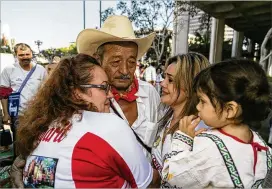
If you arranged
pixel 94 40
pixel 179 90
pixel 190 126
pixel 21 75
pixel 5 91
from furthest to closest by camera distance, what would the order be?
pixel 21 75
pixel 5 91
pixel 94 40
pixel 179 90
pixel 190 126

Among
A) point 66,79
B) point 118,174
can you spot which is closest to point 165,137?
point 118,174

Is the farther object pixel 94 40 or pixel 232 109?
pixel 94 40

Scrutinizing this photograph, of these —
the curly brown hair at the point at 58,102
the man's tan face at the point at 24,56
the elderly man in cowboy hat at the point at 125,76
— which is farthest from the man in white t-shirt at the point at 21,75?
the curly brown hair at the point at 58,102

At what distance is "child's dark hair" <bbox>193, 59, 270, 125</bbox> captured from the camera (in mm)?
1225

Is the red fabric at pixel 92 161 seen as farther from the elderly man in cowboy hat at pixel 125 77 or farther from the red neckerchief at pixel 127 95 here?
the red neckerchief at pixel 127 95

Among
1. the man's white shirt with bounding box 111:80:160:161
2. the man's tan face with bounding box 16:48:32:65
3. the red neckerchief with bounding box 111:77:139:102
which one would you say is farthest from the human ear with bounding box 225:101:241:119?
the man's tan face with bounding box 16:48:32:65

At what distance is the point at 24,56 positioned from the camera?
14.9 ft

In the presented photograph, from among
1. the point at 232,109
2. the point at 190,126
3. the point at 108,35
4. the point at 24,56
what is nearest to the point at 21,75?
the point at 24,56

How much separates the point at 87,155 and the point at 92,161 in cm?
3

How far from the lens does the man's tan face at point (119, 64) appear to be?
2.11 meters

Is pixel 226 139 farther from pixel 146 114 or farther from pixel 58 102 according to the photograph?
pixel 146 114

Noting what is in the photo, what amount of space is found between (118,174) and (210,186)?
46 centimetres

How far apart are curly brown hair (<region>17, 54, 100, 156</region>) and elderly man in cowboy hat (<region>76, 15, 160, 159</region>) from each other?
0.78 metres

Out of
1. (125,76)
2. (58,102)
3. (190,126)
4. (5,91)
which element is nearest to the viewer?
(58,102)
